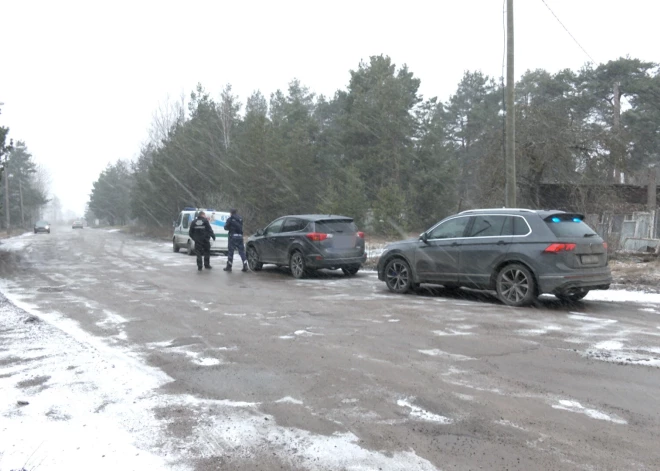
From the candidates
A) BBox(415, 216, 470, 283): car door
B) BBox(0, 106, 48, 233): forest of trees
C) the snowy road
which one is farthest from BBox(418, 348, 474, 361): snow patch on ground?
BBox(0, 106, 48, 233): forest of trees

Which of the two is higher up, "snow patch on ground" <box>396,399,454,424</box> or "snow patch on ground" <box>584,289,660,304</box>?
"snow patch on ground" <box>584,289,660,304</box>

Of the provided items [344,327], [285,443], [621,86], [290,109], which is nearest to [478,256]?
[344,327]

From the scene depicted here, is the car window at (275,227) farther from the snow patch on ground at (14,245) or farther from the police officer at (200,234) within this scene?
the snow patch on ground at (14,245)

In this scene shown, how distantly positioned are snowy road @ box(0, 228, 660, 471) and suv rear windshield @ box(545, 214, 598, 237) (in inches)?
48.7

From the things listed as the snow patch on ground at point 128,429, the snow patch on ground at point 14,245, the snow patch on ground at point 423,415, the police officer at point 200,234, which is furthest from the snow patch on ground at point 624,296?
the snow patch on ground at point 14,245

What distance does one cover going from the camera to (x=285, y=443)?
12.7 ft

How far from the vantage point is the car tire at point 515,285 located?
29.5ft

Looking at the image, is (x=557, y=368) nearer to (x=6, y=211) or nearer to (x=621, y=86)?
(x=621, y=86)

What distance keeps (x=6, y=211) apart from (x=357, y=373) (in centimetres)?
6823

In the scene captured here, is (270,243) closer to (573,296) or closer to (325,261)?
(325,261)

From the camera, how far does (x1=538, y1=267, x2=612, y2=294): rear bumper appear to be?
→ 8.67 meters

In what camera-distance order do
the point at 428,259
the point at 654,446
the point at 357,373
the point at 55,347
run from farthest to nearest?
the point at 428,259 < the point at 55,347 < the point at 357,373 < the point at 654,446

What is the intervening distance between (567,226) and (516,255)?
98cm

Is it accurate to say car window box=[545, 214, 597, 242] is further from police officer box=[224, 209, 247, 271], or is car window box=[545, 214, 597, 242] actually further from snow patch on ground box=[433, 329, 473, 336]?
police officer box=[224, 209, 247, 271]
